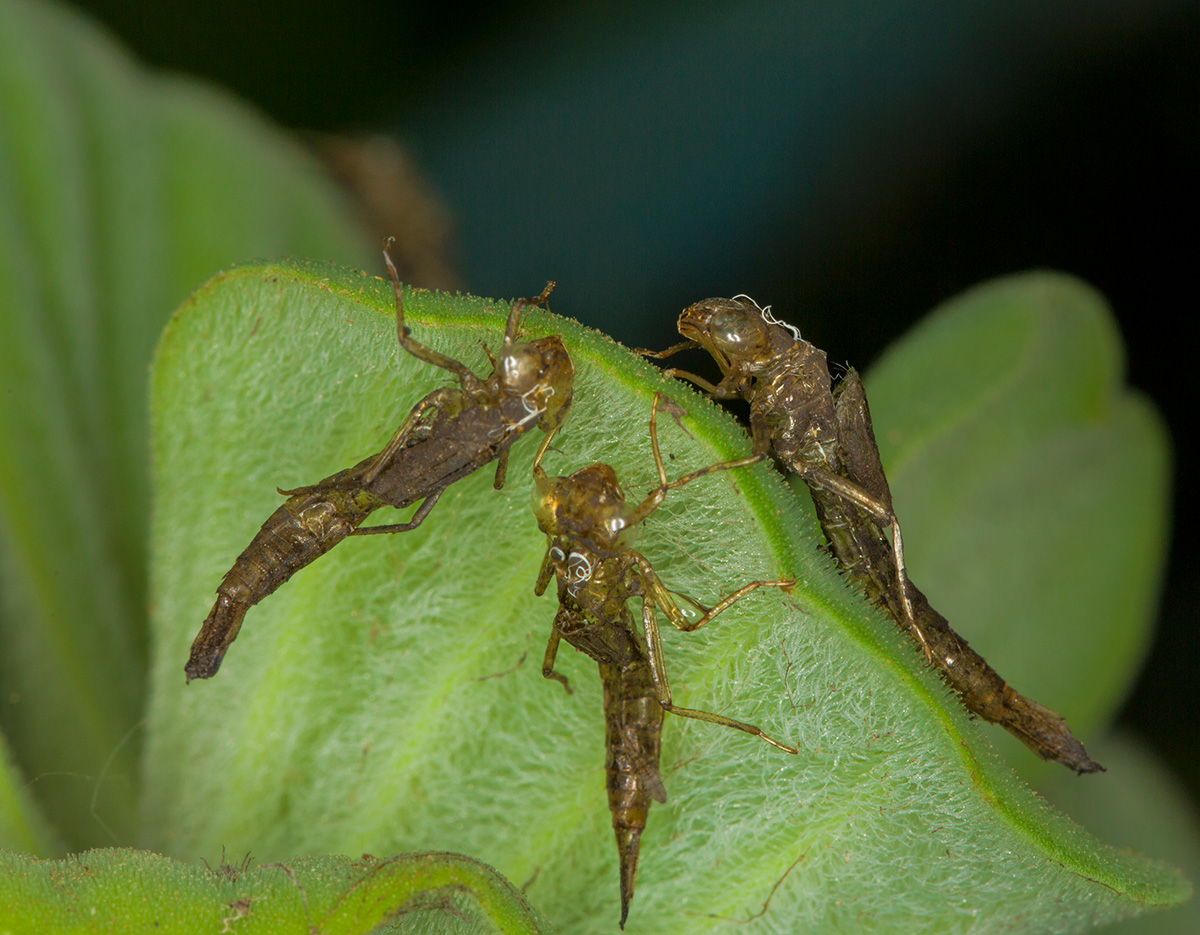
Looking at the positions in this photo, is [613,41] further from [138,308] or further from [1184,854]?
[1184,854]

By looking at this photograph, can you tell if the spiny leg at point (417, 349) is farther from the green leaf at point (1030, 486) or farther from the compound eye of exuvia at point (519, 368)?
the green leaf at point (1030, 486)

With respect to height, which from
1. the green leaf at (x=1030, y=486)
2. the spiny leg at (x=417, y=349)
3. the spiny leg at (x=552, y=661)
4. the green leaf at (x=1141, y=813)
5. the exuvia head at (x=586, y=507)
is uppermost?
the spiny leg at (x=417, y=349)

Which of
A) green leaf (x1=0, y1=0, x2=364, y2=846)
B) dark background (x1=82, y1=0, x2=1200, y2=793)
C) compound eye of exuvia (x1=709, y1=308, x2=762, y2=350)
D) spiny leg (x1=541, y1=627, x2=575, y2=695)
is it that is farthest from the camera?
dark background (x1=82, y1=0, x2=1200, y2=793)

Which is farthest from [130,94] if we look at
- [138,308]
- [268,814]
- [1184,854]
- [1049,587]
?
[1184,854]

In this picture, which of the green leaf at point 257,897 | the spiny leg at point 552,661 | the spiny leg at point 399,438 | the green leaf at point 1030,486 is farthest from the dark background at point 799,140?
the green leaf at point 257,897

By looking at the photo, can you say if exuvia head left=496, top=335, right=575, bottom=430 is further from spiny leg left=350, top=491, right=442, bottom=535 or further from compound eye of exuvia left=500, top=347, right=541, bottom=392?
spiny leg left=350, top=491, right=442, bottom=535

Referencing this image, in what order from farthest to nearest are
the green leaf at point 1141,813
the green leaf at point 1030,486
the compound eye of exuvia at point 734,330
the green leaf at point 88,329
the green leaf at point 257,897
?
the green leaf at point 1141,813
the green leaf at point 1030,486
the compound eye of exuvia at point 734,330
the green leaf at point 88,329
the green leaf at point 257,897

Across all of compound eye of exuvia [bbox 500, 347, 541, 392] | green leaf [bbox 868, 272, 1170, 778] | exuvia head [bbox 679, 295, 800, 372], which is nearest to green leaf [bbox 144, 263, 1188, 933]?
compound eye of exuvia [bbox 500, 347, 541, 392]
